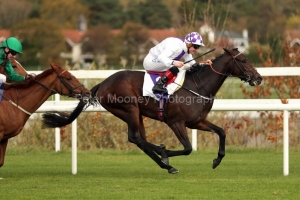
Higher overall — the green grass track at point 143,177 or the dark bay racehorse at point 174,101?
the dark bay racehorse at point 174,101

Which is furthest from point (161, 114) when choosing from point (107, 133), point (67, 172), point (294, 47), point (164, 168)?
point (294, 47)

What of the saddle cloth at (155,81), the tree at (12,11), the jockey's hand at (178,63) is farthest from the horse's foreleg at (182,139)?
the tree at (12,11)

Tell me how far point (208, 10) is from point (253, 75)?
6291 mm

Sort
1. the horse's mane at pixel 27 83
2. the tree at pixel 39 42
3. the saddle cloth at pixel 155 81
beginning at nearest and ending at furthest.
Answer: the horse's mane at pixel 27 83, the saddle cloth at pixel 155 81, the tree at pixel 39 42

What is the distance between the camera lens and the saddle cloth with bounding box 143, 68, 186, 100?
1000 centimetres

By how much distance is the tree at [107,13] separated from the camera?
68.9 m

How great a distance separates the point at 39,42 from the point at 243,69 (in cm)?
4014

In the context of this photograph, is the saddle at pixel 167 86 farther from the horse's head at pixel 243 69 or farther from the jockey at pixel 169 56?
the horse's head at pixel 243 69

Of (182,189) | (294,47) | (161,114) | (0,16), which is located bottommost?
(182,189)

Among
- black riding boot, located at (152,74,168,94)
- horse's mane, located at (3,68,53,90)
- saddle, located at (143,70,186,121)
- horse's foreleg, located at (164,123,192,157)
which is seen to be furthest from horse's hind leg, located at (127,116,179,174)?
horse's mane, located at (3,68,53,90)

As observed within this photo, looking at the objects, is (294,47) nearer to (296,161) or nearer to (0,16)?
(296,161)

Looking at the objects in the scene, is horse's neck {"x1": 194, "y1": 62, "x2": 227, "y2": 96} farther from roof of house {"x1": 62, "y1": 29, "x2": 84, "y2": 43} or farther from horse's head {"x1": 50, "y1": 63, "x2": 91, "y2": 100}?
roof of house {"x1": 62, "y1": 29, "x2": 84, "y2": 43}

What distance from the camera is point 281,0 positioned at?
6456cm

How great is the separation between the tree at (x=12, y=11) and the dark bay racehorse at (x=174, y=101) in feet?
129
